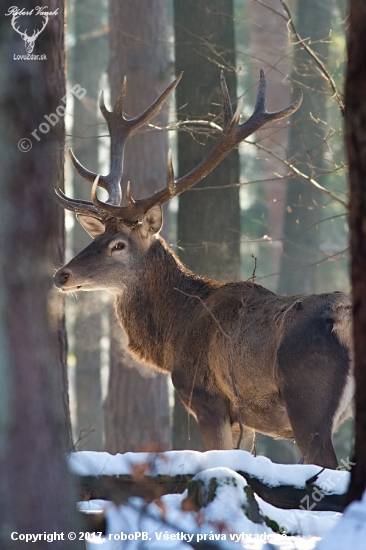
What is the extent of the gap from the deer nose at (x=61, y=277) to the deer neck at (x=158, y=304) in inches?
28.8

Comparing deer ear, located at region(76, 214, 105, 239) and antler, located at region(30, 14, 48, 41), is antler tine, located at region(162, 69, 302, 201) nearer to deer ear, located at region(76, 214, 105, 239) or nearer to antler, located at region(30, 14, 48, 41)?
deer ear, located at region(76, 214, 105, 239)

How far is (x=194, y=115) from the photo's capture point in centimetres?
952

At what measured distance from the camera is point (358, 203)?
3951 millimetres

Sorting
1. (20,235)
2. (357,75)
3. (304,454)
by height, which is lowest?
(304,454)

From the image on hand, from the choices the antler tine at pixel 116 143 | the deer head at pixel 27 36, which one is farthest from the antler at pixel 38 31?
the antler tine at pixel 116 143

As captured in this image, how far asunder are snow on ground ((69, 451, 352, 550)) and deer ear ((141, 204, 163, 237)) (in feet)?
11.2

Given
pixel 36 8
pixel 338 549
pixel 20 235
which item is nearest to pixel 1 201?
pixel 20 235

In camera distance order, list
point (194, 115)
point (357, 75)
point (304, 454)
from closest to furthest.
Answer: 1. point (357, 75)
2. point (304, 454)
3. point (194, 115)

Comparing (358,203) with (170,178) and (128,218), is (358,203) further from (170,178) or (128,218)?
(128,218)

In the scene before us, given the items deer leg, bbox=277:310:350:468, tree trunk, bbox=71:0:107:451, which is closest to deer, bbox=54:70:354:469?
deer leg, bbox=277:310:350:468

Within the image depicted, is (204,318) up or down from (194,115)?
down

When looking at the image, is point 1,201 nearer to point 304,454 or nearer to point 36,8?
point 36,8

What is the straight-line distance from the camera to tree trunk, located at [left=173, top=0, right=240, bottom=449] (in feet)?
31.0

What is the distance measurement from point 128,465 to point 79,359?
13.7m
